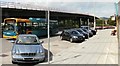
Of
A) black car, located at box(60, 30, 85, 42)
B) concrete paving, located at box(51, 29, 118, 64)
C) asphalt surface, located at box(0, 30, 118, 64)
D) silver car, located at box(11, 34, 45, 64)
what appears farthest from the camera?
black car, located at box(60, 30, 85, 42)

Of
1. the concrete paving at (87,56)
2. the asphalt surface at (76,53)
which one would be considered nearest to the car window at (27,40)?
the asphalt surface at (76,53)

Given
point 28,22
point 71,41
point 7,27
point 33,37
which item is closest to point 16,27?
point 7,27

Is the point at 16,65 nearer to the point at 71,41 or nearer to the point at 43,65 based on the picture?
the point at 43,65

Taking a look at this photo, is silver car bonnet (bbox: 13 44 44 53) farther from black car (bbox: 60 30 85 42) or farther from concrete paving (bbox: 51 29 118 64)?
black car (bbox: 60 30 85 42)

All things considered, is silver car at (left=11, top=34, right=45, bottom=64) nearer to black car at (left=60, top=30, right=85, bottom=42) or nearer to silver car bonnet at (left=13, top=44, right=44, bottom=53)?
silver car bonnet at (left=13, top=44, right=44, bottom=53)

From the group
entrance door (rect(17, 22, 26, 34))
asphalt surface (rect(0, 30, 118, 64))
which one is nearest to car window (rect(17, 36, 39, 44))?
asphalt surface (rect(0, 30, 118, 64))

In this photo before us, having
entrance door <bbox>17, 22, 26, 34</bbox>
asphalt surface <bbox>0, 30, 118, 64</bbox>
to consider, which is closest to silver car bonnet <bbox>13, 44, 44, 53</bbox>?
asphalt surface <bbox>0, 30, 118, 64</bbox>

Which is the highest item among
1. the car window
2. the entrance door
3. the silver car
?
the entrance door

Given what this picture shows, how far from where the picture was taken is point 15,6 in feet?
111

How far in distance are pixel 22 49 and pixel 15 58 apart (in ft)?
1.98

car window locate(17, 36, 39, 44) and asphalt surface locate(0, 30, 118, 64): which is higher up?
A: car window locate(17, 36, 39, 44)

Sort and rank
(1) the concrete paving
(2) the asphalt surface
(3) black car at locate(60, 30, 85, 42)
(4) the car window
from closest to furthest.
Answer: (1) the concrete paving, (2) the asphalt surface, (4) the car window, (3) black car at locate(60, 30, 85, 42)

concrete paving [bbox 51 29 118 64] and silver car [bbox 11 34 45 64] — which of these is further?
concrete paving [bbox 51 29 118 64]

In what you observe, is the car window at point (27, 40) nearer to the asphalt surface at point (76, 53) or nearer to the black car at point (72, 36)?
the asphalt surface at point (76, 53)
